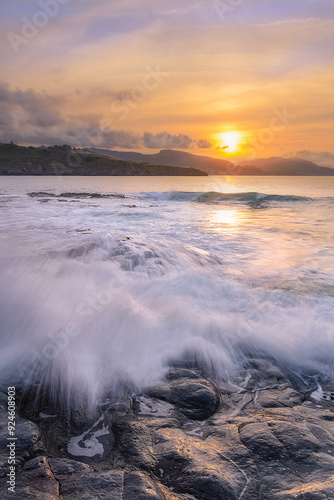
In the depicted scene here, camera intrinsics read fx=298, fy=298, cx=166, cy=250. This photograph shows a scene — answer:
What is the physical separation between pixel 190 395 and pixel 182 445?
75 cm

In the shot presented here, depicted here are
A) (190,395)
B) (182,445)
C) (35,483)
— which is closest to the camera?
(35,483)

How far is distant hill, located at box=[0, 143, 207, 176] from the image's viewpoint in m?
160

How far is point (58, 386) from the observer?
→ 356 cm

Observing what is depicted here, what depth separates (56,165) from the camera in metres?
168

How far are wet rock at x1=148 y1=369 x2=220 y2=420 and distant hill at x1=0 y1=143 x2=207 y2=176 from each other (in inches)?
6818

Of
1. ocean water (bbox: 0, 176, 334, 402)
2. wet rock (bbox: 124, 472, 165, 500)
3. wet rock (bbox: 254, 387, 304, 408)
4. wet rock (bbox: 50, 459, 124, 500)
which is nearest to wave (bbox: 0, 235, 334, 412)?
ocean water (bbox: 0, 176, 334, 402)

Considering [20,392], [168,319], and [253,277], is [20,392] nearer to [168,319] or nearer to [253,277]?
[168,319]

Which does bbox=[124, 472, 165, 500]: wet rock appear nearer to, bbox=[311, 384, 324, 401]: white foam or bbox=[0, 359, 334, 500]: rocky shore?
bbox=[0, 359, 334, 500]: rocky shore

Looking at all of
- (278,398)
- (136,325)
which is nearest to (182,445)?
(278,398)

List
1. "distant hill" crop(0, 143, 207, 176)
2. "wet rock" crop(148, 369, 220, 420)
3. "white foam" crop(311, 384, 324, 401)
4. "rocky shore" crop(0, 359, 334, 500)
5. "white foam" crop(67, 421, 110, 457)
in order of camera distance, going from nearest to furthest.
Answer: "rocky shore" crop(0, 359, 334, 500) < "white foam" crop(67, 421, 110, 457) < "wet rock" crop(148, 369, 220, 420) < "white foam" crop(311, 384, 324, 401) < "distant hill" crop(0, 143, 207, 176)

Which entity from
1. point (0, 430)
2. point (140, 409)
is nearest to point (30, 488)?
point (0, 430)

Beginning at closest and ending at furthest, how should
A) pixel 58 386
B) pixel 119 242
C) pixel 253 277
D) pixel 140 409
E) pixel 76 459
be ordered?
pixel 76 459, pixel 140 409, pixel 58 386, pixel 253 277, pixel 119 242

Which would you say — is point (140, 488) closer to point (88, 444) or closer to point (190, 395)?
point (88, 444)

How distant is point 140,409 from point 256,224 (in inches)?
608
